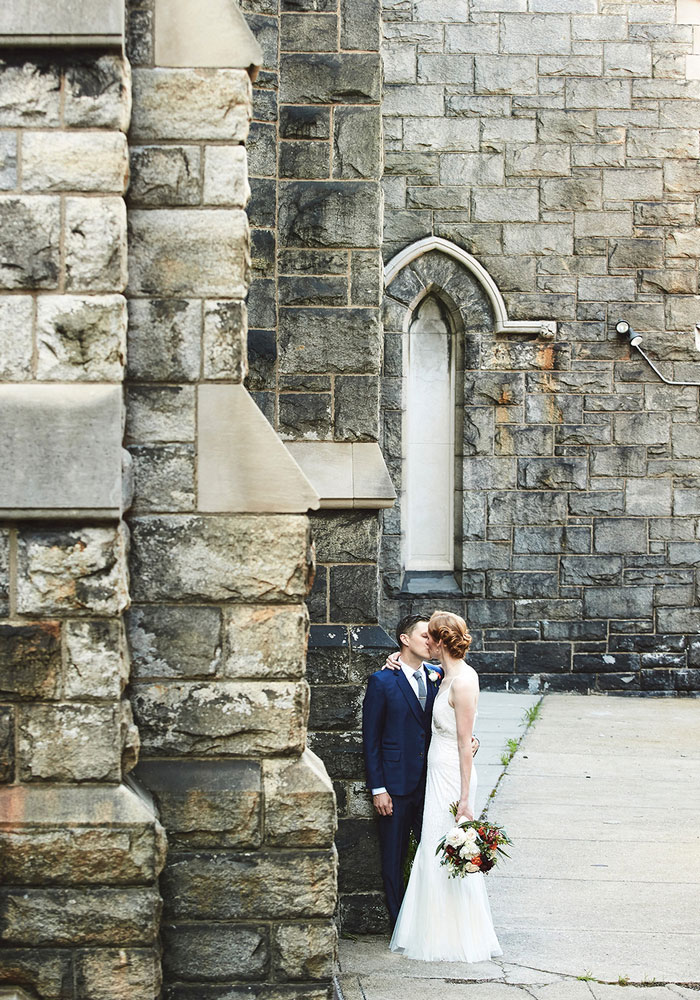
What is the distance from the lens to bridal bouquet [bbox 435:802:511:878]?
4.89 metres

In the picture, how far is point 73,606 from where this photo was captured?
3750 mm

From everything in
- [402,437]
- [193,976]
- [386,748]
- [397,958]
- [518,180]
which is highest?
[518,180]

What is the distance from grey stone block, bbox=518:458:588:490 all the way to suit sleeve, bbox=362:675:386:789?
5867 millimetres

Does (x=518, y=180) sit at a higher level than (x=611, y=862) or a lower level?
higher

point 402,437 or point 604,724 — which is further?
point 402,437

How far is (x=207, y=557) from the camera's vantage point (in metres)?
4.06

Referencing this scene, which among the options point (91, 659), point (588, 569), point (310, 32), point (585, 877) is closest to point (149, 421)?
point (91, 659)

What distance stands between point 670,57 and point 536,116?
1407 millimetres

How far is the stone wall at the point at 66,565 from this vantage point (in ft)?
12.3

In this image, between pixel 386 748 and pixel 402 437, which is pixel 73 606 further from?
pixel 402 437

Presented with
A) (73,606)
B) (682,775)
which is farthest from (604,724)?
(73,606)

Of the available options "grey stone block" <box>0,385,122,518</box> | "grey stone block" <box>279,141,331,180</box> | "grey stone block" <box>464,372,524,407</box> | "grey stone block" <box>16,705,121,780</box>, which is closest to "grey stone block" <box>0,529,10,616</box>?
"grey stone block" <box>0,385,122,518</box>

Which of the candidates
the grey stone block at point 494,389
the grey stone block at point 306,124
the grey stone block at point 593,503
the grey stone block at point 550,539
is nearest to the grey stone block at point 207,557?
the grey stone block at point 306,124

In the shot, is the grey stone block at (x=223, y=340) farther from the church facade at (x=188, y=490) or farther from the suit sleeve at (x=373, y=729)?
the suit sleeve at (x=373, y=729)
